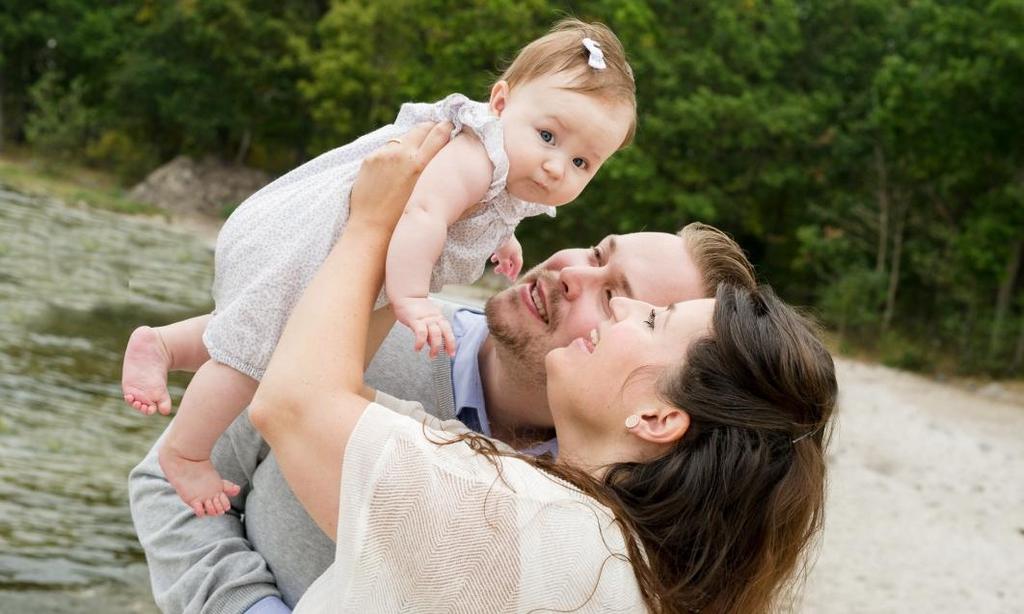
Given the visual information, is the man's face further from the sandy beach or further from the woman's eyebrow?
the sandy beach

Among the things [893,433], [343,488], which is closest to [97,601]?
[343,488]

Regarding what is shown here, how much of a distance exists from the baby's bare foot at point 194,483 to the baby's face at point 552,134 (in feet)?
3.01

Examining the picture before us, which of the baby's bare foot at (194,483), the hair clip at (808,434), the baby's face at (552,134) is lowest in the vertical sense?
the baby's bare foot at (194,483)

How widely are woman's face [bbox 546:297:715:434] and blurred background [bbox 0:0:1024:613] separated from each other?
1.92 m

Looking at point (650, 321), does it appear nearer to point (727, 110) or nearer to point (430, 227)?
point (430, 227)

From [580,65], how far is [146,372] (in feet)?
3.98

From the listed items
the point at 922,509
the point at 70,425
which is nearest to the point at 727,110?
the point at 922,509

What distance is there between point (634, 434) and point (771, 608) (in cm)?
53

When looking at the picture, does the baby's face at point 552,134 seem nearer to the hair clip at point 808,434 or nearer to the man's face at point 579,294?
the man's face at point 579,294

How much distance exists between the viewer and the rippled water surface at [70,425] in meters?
5.91

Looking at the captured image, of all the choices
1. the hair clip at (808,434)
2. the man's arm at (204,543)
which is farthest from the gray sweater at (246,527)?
the hair clip at (808,434)

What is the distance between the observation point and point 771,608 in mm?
2232

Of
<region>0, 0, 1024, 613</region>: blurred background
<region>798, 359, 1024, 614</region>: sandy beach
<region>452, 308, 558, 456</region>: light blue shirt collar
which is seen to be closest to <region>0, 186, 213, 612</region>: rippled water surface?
<region>0, 0, 1024, 613</region>: blurred background

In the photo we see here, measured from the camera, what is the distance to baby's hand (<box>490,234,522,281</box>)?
2801 millimetres
